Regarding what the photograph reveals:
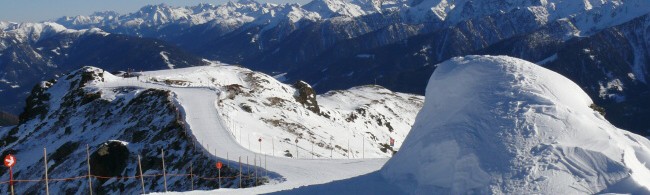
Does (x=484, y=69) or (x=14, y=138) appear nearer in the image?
(x=484, y=69)

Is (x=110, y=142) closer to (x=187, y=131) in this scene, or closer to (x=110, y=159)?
(x=110, y=159)

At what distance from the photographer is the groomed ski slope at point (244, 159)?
1925 inches

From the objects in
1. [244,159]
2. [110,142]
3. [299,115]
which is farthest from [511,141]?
[299,115]

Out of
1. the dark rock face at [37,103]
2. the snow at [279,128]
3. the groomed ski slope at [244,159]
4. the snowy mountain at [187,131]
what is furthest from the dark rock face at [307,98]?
the dark rock face at [37,103]

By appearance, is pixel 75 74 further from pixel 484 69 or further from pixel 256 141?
pixel 484 69

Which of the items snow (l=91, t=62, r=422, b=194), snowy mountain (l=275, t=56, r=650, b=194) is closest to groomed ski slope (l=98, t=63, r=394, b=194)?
snow (l=91, t=62, r=422, b=194)

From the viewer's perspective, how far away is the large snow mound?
894 inches

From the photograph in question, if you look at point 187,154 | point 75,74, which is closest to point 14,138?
point 75,74

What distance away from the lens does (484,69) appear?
91.6ft

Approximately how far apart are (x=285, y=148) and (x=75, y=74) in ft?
228

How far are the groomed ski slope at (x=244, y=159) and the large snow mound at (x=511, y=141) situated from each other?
10301 mm

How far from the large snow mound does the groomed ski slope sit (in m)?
10.3

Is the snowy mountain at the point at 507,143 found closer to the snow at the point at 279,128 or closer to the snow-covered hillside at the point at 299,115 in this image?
the snow at the point at 279,128

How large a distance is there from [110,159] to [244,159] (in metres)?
18.9
